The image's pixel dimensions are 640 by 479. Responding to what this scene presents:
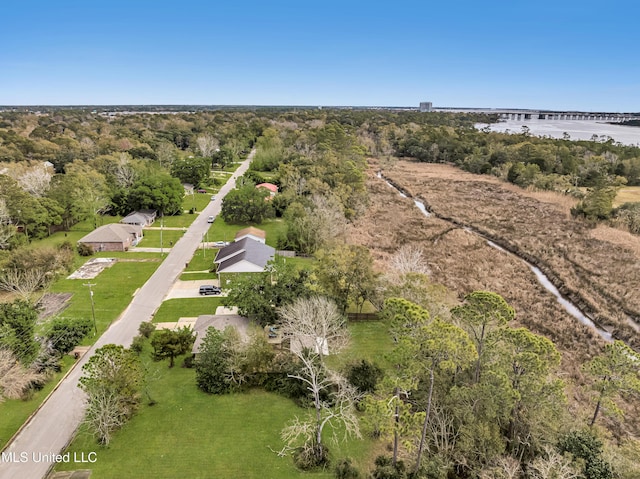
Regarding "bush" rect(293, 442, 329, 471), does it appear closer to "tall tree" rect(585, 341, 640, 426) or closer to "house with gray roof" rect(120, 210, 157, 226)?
"tall tree" rect(585, 341, 640, 426)

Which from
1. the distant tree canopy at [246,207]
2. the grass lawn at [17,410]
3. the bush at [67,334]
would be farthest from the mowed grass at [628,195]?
the grass lawn at [17,410]

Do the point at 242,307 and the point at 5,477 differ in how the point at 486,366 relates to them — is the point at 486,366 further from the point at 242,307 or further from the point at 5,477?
Result: the point at 5,477

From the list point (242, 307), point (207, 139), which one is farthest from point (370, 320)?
point (207, 139)

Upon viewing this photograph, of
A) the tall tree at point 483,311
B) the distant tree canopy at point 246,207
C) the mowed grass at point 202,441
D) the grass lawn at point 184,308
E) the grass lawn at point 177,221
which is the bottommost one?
the mowed grass at point 202,441

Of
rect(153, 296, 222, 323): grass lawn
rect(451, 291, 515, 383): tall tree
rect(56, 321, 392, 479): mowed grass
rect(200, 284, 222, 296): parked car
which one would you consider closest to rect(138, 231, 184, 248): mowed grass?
rect(200, 284, 222, 296): parked car

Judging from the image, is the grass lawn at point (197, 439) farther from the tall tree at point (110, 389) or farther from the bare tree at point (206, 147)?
the bare tree at point (206, 147)
